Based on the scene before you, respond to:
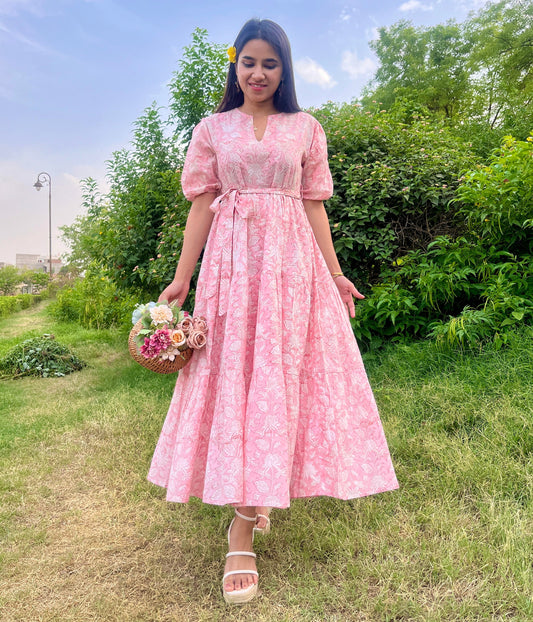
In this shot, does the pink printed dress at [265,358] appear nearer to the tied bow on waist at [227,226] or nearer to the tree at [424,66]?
the tied bow on waist at [227,226]

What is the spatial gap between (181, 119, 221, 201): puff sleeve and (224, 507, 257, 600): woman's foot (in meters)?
1.18

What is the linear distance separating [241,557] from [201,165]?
1.40 meters

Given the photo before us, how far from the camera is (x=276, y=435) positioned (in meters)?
1.62

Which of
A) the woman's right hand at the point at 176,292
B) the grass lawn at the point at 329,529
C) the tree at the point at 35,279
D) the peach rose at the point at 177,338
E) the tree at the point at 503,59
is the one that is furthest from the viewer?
the tree at the point at 35,279

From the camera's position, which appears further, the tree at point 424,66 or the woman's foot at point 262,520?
the tree at point 424,66

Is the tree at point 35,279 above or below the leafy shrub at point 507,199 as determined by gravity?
below

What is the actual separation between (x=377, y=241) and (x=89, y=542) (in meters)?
2.90

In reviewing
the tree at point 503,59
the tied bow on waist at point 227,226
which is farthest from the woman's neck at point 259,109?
the tree at point 503,59

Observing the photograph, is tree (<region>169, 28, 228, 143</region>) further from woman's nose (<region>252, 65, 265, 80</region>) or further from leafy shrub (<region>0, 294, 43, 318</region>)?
leafy shrub (<region>0, 294, 43, 318</region>)

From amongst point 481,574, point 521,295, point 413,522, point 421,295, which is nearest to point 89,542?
point 413,522

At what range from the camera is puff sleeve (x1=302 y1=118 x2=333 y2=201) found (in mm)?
1935

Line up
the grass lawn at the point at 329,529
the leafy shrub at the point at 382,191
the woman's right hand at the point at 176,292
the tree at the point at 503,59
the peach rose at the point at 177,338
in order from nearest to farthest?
1. the grass lawn at the point at 329,529
2. the peach rose at the point at 177,338
3. the woman's right hand at the point at 176,292
4. the leafy shrub at the point at 382,191
5. the tree at the point at 503,59

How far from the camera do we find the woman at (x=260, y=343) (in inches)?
64.4

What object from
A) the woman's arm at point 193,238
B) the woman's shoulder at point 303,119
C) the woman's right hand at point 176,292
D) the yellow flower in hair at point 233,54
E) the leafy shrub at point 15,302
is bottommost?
the leafy shrub at point 15,302
